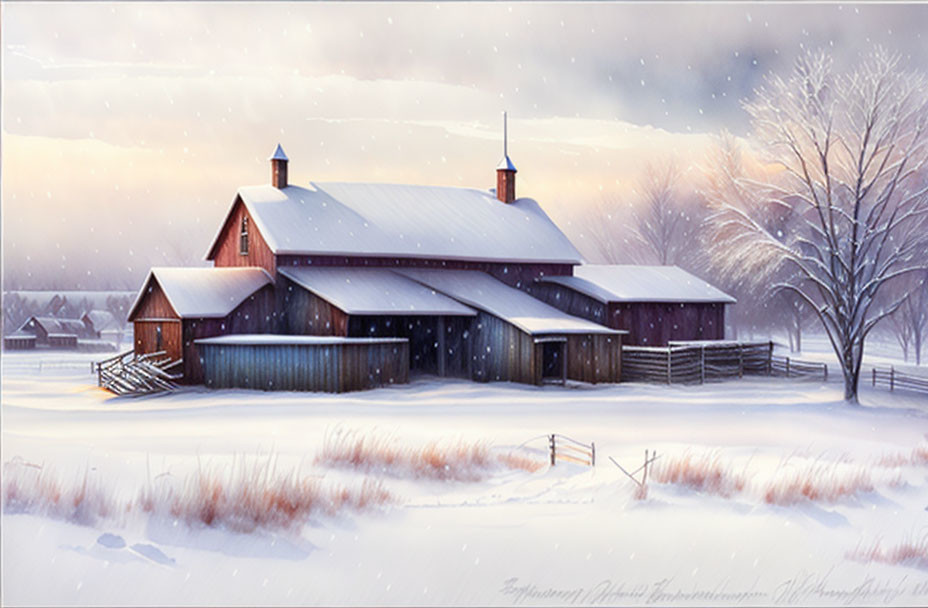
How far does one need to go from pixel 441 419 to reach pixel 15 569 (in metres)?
5.78

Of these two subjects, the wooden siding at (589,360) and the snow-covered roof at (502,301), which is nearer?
the snow-covered roof at (502,301)

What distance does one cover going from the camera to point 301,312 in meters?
17.3

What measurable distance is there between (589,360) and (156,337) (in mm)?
9383

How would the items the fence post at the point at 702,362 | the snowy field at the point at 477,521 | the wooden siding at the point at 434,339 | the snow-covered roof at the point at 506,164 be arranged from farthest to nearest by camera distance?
the fence post at the point at 702,362 < the wooden siding at the point at 434,339 < the snow-covered roof at the point at 506,164 < the snowy field at the point at 477,521

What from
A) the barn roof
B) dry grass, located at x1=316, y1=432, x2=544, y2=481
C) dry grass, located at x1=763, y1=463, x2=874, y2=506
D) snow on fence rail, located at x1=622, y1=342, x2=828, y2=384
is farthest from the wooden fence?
the barn roof

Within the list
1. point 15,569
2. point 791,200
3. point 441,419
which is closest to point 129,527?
point 15,569

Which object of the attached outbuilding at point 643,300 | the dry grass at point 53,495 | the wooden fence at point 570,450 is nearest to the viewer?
the dry grass at point 53,495

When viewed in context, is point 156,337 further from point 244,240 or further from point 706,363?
Answer: point 706,363

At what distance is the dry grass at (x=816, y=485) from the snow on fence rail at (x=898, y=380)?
6894mm

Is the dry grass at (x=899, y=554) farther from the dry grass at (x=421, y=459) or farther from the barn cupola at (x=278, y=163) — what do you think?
the barn cupola at (x=278, y=163)

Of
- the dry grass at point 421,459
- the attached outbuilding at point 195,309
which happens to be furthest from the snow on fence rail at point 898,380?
the attached outbuilding at point 195,309

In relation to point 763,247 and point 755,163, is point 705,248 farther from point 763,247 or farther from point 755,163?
point 755,163

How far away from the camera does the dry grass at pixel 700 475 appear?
984 cm

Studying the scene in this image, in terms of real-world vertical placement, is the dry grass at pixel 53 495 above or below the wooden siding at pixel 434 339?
below
